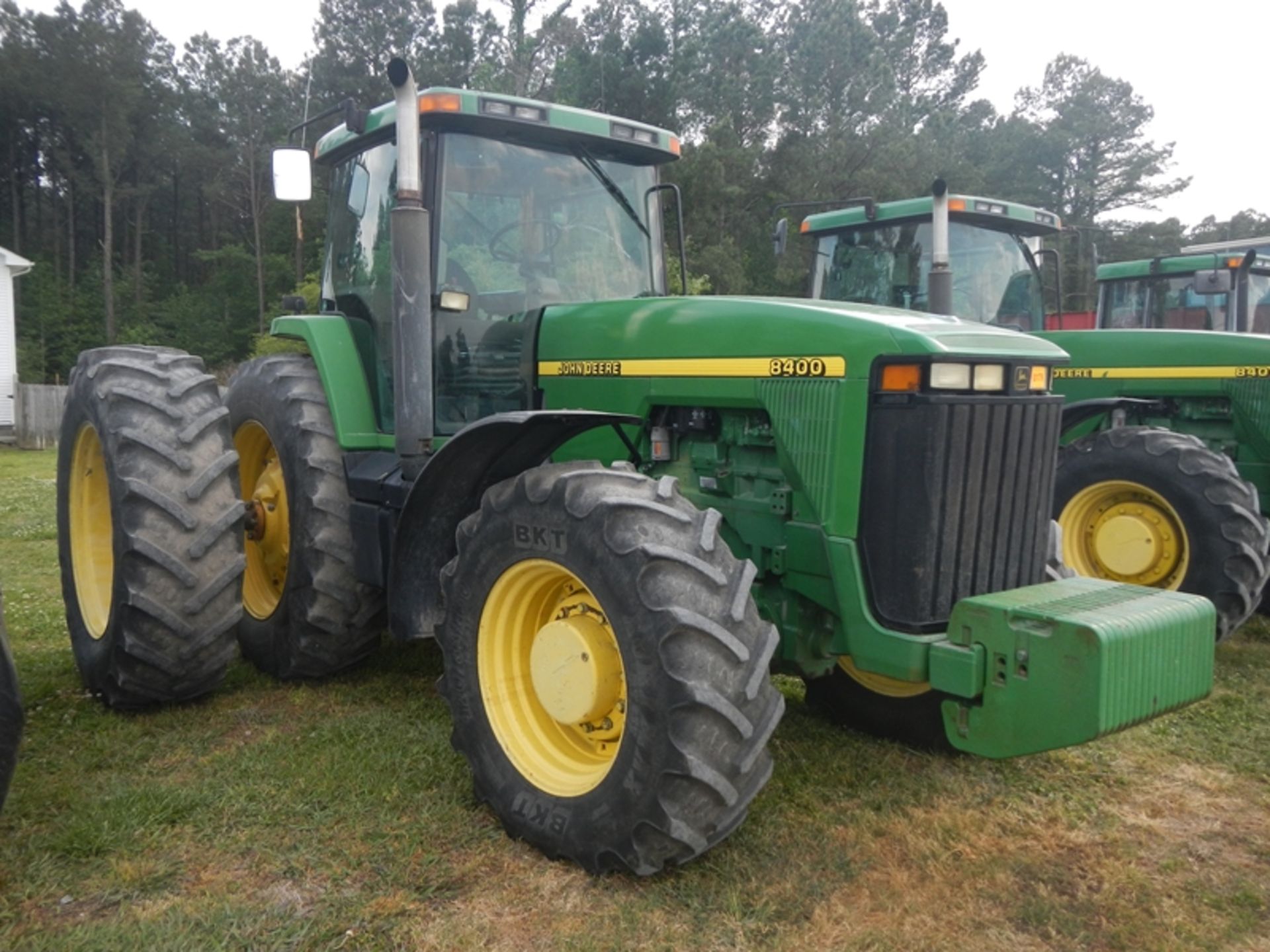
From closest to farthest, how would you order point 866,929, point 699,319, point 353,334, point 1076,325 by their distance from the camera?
point 866,929 → point 699,319 → point 353,334 → point 1076,325

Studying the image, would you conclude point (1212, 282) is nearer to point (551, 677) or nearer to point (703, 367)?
point (703, 367)

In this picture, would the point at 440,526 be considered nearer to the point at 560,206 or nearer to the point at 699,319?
the point at 699,319

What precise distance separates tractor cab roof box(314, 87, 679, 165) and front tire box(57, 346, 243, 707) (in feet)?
4.36

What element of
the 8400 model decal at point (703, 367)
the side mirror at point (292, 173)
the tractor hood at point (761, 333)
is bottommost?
the 8400 model decal at point (703, 367)

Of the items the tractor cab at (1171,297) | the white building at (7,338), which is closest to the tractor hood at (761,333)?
the tractor cab at (1171,297)

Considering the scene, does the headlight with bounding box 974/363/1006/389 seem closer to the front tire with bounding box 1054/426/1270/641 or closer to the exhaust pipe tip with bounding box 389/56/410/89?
the exhaust pipe tip with bounding box 389/56/410/89

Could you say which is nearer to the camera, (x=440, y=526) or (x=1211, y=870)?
(x=1211, y=870)

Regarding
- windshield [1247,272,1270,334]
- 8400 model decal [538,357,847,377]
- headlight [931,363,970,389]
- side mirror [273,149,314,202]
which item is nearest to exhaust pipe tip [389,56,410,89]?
side mirror [273,149,314,202]

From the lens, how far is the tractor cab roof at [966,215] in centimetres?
676

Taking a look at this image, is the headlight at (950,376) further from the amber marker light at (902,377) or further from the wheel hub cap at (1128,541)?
the wheel hub cap at (1128,541)

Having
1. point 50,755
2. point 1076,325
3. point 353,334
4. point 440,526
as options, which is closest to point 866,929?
point 440,526

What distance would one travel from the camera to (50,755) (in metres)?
3.73

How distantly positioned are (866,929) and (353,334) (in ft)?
10.9

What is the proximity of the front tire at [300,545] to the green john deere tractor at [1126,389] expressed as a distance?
10.1ft
